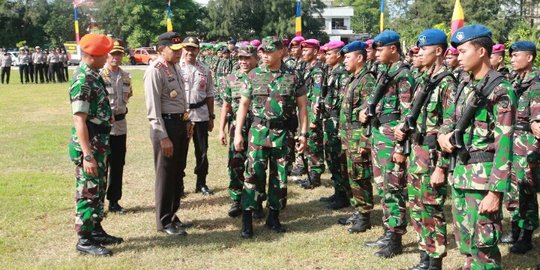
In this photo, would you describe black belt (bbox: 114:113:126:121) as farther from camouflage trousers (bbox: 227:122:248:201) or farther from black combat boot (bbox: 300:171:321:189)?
black combat boot (bbox: 300:171:321:189)

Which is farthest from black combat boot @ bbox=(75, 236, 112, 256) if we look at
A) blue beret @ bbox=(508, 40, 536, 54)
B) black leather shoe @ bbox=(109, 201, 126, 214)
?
blue beret @ bbox=(508, 40, 536, 54)

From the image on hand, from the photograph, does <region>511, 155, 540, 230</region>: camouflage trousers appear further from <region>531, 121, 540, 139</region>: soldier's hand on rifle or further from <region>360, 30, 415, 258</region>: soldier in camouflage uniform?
<region>360, 30, 415, 258</region>: soldier in camouflage uniform

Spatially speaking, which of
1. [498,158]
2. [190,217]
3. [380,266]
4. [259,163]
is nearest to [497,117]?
[498,158]

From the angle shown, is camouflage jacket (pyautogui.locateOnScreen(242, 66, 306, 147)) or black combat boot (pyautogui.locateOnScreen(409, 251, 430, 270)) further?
camouflage jacket (pyautogui.locateOnScreen(242, 66, 306, 147))

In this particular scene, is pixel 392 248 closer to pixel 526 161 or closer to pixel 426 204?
pixel 426 204

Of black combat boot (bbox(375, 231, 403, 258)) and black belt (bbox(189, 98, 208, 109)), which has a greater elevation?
black belt (bbox(189, 98, 208, 109))

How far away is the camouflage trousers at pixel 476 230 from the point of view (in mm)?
3301

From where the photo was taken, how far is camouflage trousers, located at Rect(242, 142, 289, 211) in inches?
214

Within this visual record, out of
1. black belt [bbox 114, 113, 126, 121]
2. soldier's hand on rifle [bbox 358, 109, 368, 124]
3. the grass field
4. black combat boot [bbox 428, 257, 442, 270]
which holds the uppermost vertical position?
soldier's hand on rifle [bbox 358, 109, 368, 124]

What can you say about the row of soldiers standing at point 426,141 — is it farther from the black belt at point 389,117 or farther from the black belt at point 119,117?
the black belt at point 119,117

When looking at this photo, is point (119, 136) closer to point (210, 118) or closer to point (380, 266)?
point (210, 118)

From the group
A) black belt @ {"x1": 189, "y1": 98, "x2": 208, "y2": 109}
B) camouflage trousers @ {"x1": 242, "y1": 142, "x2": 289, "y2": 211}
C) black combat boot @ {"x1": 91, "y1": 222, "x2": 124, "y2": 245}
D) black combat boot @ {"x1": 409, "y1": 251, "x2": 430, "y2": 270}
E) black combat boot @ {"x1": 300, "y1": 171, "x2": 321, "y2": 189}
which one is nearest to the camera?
black combat boot @ {"x1": 409, "y1": 251, "x2": 430, "y2": 270}

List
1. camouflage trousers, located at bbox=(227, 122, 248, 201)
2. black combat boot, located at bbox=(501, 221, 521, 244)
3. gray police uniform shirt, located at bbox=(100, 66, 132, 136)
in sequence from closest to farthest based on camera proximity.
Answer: black combat boot, located at bbox=(501, 221, 521, 244) < gray police uniform shirt, located at bbox=(100, 66, 132, 136) < camouflage trousers, located at bbox=(227, 122, 248, 201)

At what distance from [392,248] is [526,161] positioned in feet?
5.27
